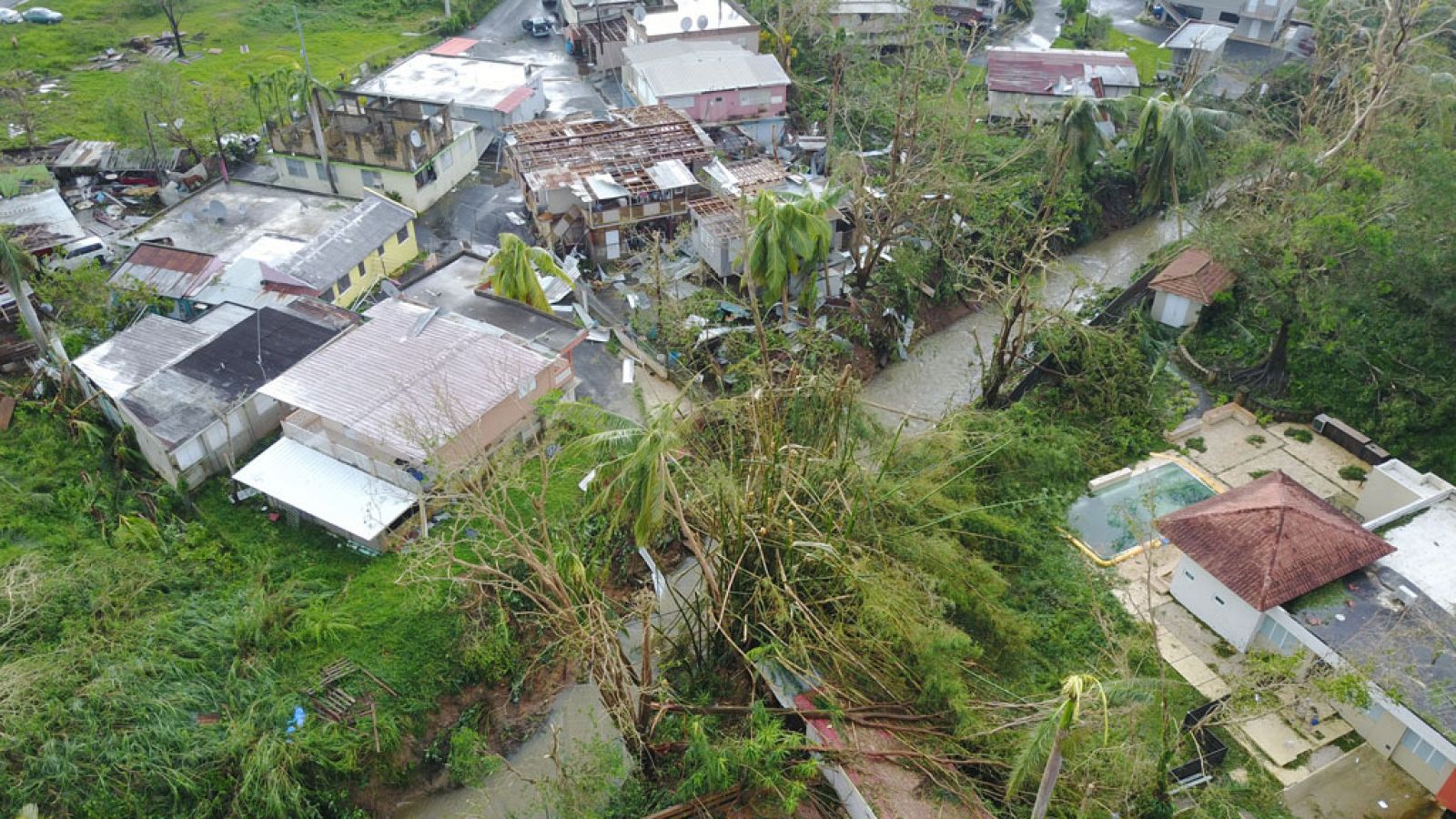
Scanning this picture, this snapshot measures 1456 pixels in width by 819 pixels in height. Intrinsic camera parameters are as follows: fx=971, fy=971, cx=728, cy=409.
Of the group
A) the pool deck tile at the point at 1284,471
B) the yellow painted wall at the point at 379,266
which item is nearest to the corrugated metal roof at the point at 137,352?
the yellow painted wall at the point at 379,266

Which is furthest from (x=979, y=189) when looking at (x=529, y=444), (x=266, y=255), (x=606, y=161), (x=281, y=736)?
(x=281, y=736)

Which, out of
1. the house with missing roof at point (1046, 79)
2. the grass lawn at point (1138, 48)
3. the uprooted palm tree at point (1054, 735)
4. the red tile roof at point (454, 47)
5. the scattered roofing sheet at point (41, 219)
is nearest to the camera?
the uprooted palm tree at point (1054, 735)

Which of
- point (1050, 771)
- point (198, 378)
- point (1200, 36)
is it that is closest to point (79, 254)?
point (198, 378)

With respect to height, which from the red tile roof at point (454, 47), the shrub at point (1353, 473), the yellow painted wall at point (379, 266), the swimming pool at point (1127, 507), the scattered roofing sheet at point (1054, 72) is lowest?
the swimming pool at point (1127, 507)

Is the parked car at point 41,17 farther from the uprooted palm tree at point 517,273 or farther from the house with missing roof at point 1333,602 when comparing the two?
the house with missing roof at point 1333,602

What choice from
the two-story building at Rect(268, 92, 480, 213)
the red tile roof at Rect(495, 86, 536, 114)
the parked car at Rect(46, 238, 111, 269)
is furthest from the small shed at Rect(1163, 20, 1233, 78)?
the parked car at Rect(46, 238, 111, 269)

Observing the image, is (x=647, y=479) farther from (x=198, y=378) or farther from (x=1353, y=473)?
(x=1353, y=473)

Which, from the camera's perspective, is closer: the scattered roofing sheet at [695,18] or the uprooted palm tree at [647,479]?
the uprooted palm tree at [647,479]

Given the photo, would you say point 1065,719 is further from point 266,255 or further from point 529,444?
point 266,255

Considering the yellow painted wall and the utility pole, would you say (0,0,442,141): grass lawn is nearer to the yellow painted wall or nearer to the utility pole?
the utility pole
